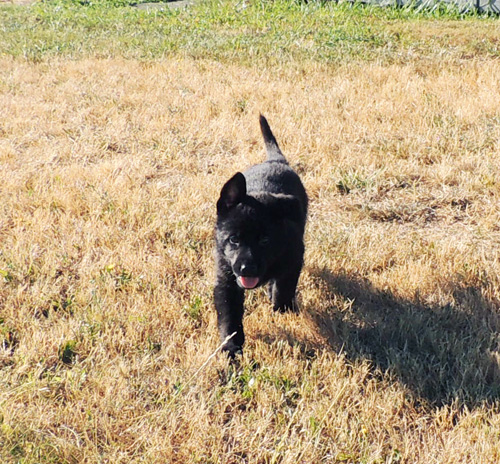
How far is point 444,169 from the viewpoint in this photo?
19.4ft

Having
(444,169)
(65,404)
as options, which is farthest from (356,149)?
(65,404)

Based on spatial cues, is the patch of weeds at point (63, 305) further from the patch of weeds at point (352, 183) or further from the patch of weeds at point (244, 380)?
the patch of weeds at point (352, 183)

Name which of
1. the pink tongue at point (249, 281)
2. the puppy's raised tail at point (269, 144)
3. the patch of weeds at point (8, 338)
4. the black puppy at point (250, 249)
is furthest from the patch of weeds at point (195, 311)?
the puppy's raised tail at point (269, 144)

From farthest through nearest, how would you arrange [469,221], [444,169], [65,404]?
[444,169]
[469,221]
[65,404]

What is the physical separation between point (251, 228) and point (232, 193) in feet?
0.75

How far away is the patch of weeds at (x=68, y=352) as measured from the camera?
3.60m

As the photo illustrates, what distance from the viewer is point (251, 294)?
14.2 feet

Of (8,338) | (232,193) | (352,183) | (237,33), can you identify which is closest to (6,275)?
(8,338)

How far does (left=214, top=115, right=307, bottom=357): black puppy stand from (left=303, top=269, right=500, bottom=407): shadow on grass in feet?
1.45

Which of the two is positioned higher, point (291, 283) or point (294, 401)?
point (291, 283)

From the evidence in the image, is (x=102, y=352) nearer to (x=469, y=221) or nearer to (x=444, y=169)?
(x=469, y=221)

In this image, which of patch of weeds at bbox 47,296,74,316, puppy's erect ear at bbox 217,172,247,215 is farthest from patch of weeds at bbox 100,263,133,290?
puppy's erect ear at bbox 217,172,247,215

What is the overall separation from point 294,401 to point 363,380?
1.45 ft

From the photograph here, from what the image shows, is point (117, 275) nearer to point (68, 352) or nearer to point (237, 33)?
point (68, 352)
